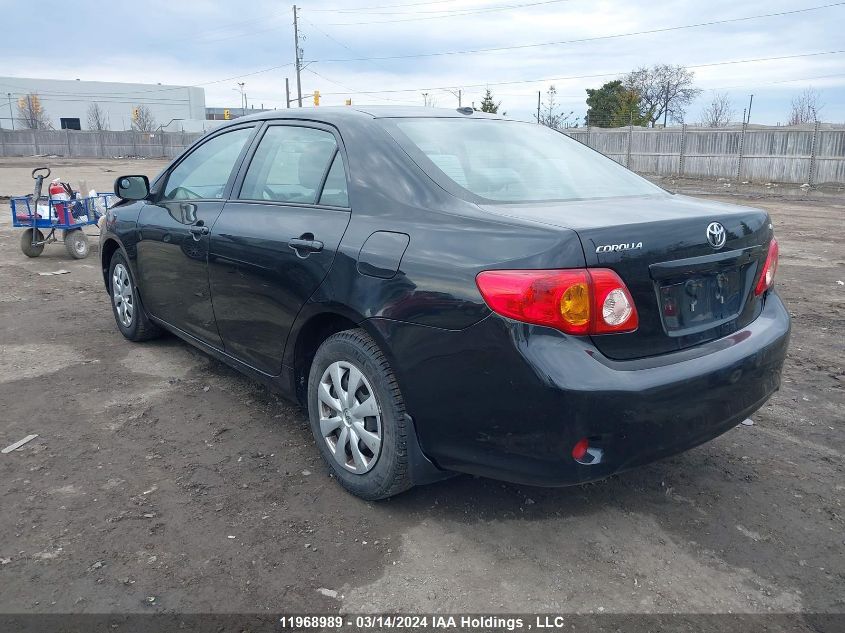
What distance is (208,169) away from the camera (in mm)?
4434

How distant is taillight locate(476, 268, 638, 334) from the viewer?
2426mm

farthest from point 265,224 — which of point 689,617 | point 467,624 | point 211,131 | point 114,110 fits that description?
point 114,110

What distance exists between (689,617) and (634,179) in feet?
7.13

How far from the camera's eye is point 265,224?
361 cm

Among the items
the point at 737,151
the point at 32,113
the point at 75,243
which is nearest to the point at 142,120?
the point at 32,113

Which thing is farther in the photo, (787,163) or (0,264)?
(787,163)

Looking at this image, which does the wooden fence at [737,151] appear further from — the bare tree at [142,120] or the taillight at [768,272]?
the bare tree at [142,120]

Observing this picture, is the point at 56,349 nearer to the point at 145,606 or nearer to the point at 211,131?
the point at 211,131

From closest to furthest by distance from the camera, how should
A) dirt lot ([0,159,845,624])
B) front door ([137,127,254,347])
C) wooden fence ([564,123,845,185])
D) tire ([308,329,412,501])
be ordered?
1. dirt lot ([0,159,845,624])
2. tire ([308,329,412,501])
3. front door ([137,127,254,347])
4. wooden fence ([564,123,845,185])

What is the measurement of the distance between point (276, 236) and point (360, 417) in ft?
3.36

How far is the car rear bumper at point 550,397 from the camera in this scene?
2.44 metres

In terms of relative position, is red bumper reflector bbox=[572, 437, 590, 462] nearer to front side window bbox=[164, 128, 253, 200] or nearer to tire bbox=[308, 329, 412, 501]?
tire bbox=[308, 329, 412, 501]

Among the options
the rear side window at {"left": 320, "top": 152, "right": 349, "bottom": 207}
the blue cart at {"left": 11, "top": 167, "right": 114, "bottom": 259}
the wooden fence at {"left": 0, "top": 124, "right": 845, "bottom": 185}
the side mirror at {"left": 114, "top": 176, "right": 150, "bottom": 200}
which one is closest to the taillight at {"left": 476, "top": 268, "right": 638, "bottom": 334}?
the rear side window at {"left": 320, "top": 152, "right": 349, "bottom": 207}

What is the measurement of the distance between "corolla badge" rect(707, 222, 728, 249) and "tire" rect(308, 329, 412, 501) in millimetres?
1354
